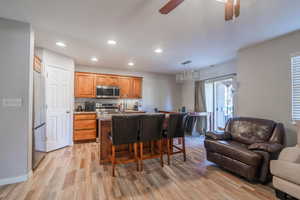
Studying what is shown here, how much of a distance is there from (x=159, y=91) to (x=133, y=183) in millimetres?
4509


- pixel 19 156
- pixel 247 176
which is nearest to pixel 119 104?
pixel 19 156

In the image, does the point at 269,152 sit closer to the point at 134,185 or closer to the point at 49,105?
the point at 134,185

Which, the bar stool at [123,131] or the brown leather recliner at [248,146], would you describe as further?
the bar stool at [123,131]

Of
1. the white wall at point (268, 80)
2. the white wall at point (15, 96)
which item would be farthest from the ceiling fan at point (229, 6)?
the white wall at point (15, 96)

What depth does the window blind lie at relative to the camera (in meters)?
2.61

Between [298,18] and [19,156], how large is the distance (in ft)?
16.1

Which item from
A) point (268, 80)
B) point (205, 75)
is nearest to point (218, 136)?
point (268, 80)

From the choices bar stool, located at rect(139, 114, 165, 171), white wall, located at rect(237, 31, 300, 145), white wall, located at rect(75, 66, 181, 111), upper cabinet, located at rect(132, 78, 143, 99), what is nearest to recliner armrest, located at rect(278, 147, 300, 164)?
white wall, located at rect(237, 31, 300, 145)

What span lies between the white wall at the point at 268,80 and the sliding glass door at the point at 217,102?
147 cm

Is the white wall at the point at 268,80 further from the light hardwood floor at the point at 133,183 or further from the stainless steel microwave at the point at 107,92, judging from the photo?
the stainless steel microwave at the point at 107,92

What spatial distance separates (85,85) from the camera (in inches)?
190

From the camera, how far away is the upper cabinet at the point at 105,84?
15.6ft

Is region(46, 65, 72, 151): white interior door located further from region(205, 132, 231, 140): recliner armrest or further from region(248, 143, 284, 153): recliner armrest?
region(248, 143, 284, 153): recliner armrest

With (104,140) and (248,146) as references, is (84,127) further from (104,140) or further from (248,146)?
(248,146)
